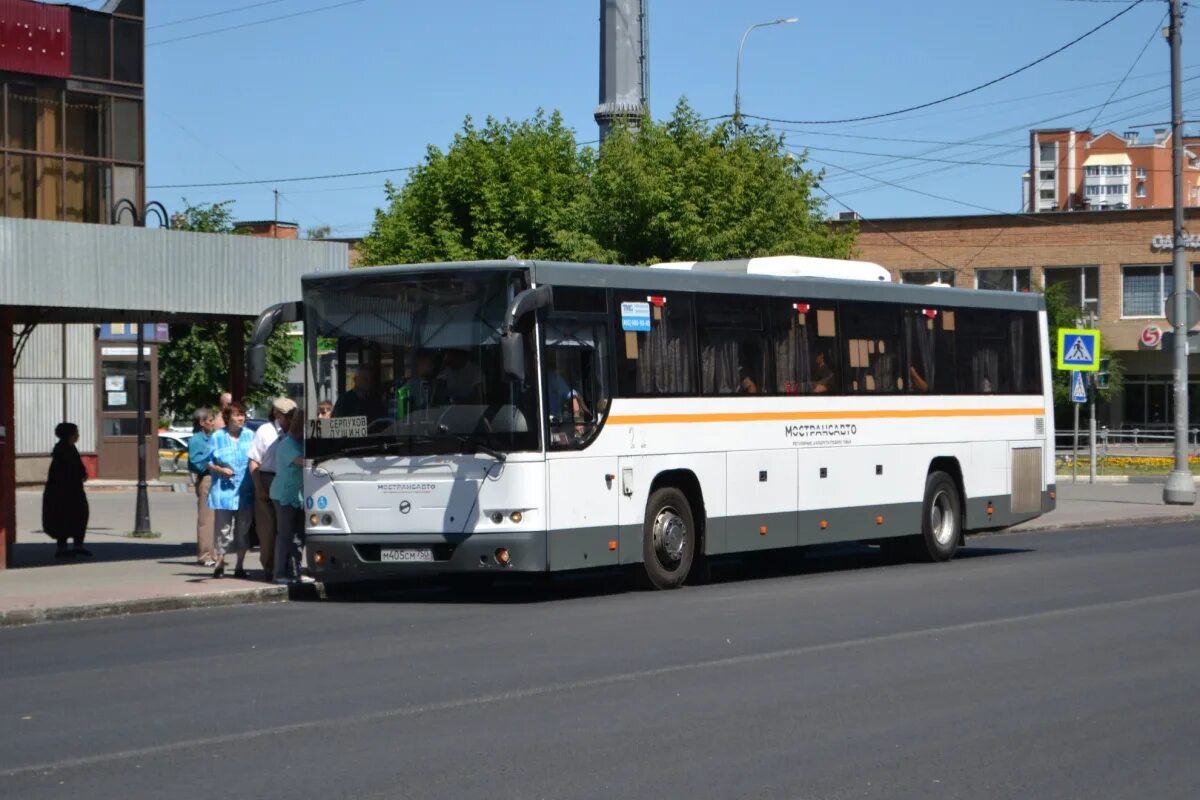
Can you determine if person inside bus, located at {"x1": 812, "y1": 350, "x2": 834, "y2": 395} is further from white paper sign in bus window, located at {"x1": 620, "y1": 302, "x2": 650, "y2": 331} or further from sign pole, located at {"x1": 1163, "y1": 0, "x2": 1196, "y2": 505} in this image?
sign pole, located at {"x1": 1163, "y1": 0, "x2": 1196, "y2": 505}

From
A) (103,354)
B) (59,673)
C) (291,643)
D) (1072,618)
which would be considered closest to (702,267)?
(1072,618)

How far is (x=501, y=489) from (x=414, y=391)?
1.24m

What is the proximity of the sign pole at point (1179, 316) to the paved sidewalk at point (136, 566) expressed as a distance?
60 cm

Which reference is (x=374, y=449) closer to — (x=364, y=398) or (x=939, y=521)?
(x=364, y=398)

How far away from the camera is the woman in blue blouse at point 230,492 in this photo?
1833cm

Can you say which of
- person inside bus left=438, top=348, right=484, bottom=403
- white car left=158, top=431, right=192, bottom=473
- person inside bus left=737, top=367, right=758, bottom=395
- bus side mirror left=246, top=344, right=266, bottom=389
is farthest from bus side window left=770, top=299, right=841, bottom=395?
white car left=158, top=431, right=192, bottom=473

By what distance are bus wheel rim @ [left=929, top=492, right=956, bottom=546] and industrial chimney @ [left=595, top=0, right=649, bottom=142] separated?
75.8 feet

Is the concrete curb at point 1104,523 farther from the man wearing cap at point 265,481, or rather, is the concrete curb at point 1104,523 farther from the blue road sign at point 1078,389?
the man wearing cap at point 265,481

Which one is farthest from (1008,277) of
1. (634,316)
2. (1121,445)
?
(634,316)

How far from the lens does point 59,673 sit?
463 inches

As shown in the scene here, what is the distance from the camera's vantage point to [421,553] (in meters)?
16.2

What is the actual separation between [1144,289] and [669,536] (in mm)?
56676

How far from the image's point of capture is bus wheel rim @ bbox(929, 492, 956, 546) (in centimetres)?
2194

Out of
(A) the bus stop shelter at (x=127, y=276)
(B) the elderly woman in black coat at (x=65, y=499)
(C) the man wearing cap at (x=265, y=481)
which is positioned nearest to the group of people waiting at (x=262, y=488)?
(C) the man wearing cap at (x=265, y=481)
